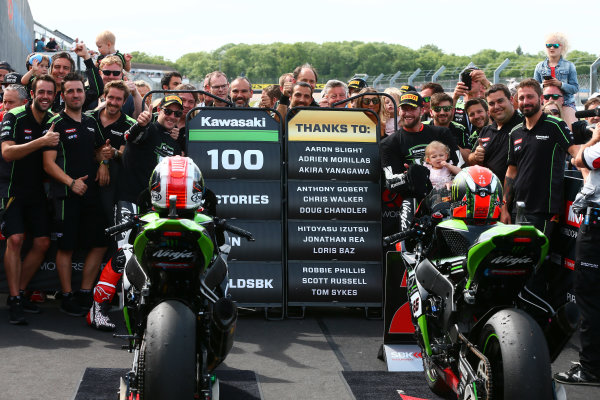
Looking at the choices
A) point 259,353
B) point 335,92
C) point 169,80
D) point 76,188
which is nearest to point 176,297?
point 259,353

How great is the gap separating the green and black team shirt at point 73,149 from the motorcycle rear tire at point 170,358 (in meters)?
3.97

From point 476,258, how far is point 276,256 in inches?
145

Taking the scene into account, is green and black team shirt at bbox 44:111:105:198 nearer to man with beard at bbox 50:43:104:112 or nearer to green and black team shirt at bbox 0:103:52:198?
green and black team shirt at bbox 0:103:52:198

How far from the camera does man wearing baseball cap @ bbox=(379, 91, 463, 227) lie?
750cm

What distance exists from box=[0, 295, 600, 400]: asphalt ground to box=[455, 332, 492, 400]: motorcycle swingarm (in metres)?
1.28

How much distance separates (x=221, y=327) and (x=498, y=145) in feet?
13.6

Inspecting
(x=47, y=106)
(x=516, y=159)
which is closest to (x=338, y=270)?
(x=516, y=159)

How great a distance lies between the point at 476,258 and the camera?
4207 millimetres

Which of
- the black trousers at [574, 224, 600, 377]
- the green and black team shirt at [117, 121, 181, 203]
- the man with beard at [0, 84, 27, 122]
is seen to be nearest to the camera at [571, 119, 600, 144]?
the black trousers at [574, 224, 600, 377]

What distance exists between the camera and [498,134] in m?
7.54

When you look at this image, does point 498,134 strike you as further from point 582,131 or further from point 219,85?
point 219,85

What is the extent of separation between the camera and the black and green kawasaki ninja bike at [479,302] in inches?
152

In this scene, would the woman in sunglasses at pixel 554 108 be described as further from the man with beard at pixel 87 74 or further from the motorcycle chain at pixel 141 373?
the motorcycle chain at pixel 141 373

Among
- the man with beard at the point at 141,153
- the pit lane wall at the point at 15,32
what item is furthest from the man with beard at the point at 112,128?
the pit lane wall at the point at 15,32
